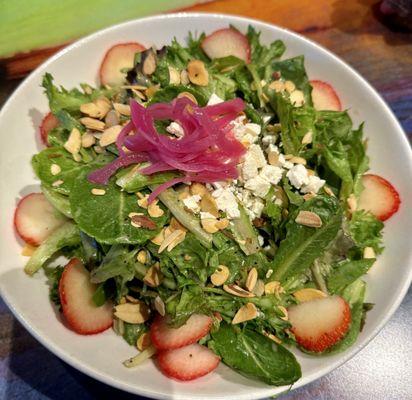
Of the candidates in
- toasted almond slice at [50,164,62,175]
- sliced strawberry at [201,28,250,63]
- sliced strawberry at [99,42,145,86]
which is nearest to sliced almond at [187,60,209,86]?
sliced strawberry at [201,28,250,63]

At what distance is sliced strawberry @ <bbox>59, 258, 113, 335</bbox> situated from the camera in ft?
5.59

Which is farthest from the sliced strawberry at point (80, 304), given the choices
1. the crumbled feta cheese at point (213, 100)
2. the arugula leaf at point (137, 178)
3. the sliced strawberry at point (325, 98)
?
the sliced strawberry at point (325, 98)

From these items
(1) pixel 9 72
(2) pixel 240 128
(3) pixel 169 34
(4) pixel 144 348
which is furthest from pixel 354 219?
(1) pixel 9 72

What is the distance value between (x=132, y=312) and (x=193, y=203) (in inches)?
19.0

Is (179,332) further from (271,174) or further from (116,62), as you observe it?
(116,62)

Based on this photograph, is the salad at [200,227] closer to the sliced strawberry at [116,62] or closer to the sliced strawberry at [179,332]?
the sliced strawberry at [179,332]

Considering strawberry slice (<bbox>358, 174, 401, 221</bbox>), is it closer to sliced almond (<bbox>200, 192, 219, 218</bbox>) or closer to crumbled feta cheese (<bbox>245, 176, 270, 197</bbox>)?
crumbled feta cheese (<bbox>245, 176, 270, 197</bbox>)

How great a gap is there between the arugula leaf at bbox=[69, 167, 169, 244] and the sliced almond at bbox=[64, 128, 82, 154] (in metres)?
0.22

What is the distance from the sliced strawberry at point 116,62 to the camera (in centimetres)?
221

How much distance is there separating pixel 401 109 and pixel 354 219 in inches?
38.4

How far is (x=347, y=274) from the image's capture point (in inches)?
72.8

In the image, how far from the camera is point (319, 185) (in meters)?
1.88

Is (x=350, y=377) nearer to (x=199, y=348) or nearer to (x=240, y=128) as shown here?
(x=199, y=348)

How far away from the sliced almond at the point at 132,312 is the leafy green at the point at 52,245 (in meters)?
0.34
